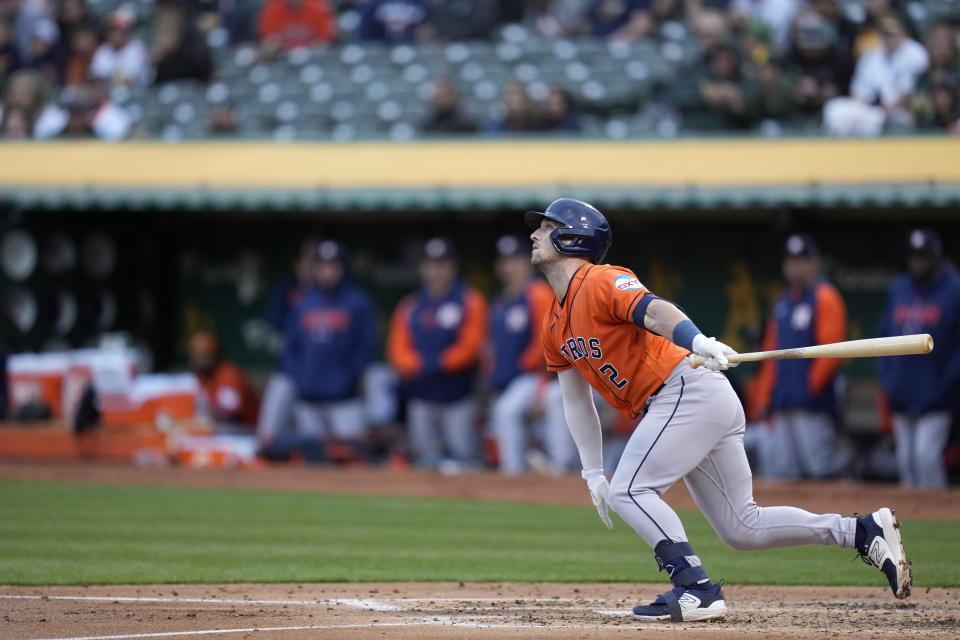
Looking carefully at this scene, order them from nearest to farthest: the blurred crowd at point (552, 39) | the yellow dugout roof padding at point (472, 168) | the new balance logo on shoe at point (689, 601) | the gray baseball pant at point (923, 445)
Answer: the new balance logo on shoe at point (689, 601) → the gray baseball pant at point (923, 445) → the yellow dugout roof padding at point (472, 168) → the blurred crowd at point (552, 39)

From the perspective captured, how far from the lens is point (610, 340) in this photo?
4.93m

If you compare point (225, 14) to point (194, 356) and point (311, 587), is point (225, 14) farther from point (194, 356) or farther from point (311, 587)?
point (311, 587)

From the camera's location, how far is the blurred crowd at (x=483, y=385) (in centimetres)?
1024

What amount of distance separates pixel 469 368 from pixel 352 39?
574 cm

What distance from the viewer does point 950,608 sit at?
17.6 ft

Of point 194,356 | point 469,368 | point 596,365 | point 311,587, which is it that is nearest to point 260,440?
point 194,356

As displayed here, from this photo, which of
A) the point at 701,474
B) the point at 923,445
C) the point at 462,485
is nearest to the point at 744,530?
the point at 701,474

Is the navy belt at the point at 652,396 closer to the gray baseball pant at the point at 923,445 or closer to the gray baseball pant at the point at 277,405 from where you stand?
the gray baseball pant at the point at 923,445

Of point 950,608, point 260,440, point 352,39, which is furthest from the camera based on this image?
point 352,39

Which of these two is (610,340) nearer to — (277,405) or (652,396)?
(652,396)

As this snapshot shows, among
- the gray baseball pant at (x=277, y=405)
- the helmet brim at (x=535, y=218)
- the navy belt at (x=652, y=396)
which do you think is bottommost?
the gray baseball pant at (x=277, y=405)

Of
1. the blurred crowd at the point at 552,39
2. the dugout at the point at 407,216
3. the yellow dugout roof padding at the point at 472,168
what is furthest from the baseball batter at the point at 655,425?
the blurred crowd at the point at 552,39

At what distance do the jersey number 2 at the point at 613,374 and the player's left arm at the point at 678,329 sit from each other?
31 centimetres

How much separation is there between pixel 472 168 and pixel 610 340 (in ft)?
23.9
